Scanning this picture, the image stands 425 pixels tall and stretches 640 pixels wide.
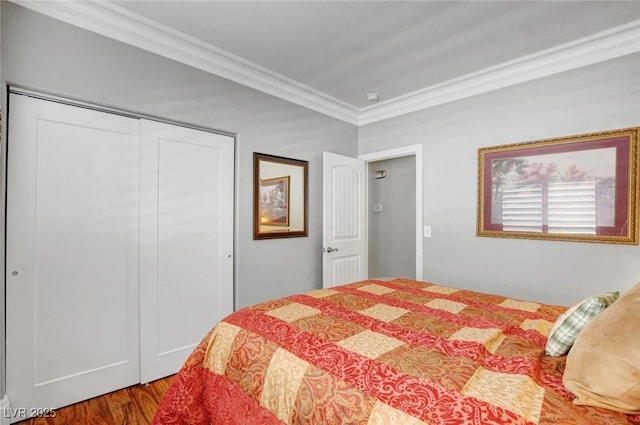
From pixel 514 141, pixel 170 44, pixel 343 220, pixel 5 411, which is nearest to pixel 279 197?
pixel 343 220

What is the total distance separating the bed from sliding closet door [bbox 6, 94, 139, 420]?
1041 millimetres

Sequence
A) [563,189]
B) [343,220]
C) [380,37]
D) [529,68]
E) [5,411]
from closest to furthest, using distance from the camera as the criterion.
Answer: [5,411]
[380,37]
[563,189]
[529,68]
[343,220]

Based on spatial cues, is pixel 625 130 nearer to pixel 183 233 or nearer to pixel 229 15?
pixel 229 15

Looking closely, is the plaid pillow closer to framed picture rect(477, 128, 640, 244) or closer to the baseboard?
framed picture rect(477, 128, 640, 244)

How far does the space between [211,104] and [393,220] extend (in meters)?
3.06

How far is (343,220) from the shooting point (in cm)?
372

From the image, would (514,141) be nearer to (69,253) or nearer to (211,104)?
(211,104)

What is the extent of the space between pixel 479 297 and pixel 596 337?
112 centimetres

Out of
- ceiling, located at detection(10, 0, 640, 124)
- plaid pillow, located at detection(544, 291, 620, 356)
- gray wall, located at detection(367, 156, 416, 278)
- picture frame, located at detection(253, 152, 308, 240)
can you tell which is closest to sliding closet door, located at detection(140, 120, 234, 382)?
picture frame, located at detection(253, 152, 308, 240)

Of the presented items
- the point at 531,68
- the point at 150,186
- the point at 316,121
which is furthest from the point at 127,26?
the point at 531,68

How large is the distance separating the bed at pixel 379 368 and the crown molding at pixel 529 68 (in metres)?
2.04

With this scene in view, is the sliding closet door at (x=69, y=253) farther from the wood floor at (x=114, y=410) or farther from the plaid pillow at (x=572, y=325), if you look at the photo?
the plaid pillow at (x=572, y=325)

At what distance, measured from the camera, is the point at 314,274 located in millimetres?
3562

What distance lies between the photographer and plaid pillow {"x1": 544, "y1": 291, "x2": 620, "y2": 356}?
1.13 meters
